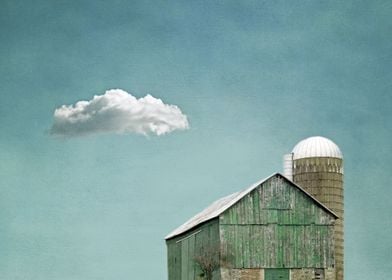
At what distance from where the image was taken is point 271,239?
4009cm

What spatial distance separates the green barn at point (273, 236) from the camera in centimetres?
3966

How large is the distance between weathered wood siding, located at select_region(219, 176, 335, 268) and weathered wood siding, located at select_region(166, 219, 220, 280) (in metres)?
0.92

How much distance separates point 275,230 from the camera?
4006 cm

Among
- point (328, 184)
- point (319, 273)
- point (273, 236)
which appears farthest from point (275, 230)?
point (328, 184)

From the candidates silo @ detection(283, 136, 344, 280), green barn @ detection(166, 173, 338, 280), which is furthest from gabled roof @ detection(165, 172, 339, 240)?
silo @ detection(283, 136, 344, 280)

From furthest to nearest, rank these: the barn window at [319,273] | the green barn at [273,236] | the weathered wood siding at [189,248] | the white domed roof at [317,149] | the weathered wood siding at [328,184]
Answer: the white domed roof at [317,149], the weathered wood siding at [328,184], the weathered wood siding at [189,248], the barn window at [319,273], the green barn at [273,236]

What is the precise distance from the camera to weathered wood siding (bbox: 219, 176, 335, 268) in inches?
1565

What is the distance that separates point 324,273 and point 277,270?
84.1 inches

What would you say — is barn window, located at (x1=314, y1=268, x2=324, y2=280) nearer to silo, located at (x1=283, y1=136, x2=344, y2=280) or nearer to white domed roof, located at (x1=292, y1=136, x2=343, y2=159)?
silo, located at (x1=283, y1=136, x2=344, y2=280)

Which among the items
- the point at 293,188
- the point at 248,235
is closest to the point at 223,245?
the point at 248,235

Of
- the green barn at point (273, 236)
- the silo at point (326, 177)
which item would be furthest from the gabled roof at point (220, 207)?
the silo at point (326, 177)

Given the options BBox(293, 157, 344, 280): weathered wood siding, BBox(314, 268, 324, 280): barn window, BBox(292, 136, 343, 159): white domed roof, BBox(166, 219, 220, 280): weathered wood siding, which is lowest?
BBox(314, 268, 324, 280): barn window

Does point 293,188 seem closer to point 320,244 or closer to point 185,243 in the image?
point 320,244

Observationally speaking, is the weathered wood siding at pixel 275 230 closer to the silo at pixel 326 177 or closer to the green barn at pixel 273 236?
the green barn at pixel 273 236
